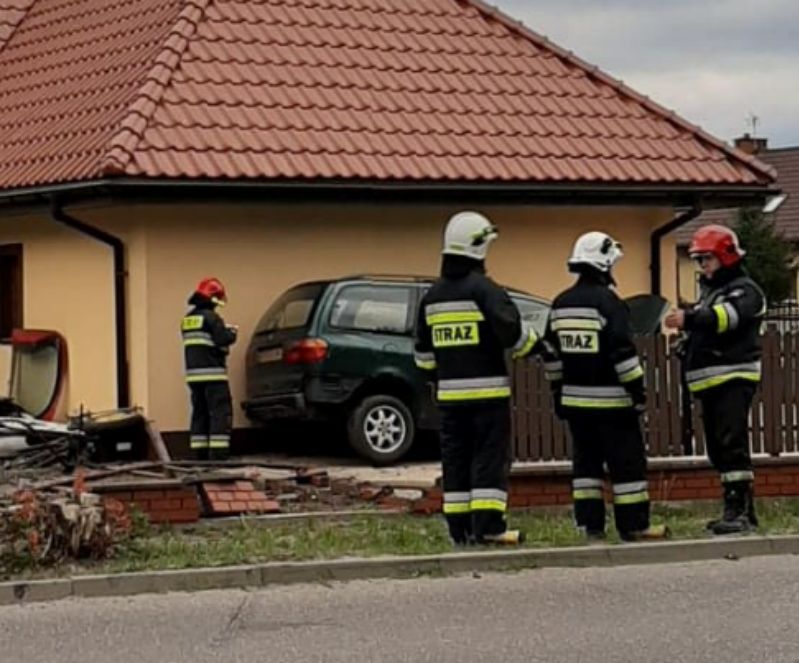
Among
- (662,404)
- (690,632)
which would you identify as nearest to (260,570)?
(690,632)

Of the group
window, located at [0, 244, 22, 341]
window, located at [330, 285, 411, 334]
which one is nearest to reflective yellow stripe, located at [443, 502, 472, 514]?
window, located at [330, 285, 411, 334]

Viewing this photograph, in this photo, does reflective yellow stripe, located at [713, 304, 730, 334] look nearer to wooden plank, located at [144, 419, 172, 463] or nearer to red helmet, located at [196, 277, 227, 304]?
red helmet, located at [196, 277, 227, 304]

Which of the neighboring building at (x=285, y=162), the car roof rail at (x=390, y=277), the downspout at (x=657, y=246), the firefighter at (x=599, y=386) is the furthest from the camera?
the downspout at (x=657, y=246)

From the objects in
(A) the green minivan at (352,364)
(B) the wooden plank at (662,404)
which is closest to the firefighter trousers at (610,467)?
(B) the wooden plank at (662,404)

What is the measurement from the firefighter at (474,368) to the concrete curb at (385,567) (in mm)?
386

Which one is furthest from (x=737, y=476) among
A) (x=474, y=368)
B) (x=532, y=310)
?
(x=532, y=310)

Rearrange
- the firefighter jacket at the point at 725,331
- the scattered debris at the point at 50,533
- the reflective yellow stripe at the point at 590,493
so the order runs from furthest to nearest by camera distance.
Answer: the reflective yellow stripe at the point at 590,493 < the firefighter jacket at the point at 725,331 < the scattered debris at the point at 50,533

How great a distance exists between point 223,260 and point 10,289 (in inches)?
133

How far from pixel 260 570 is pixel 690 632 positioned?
2.77 metres

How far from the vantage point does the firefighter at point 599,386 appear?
1094 centimetres

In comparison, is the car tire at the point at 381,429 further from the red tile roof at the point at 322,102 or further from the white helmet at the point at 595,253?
the white helmet at the point at 595,253

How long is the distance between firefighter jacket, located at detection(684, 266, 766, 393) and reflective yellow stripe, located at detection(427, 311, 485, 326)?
138 cm

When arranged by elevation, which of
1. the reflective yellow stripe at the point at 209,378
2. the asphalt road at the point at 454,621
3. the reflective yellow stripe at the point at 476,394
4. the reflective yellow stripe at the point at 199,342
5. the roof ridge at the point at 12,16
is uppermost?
the roof ridge at the point at 12,16

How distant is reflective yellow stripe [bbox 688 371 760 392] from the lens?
37.3 ft
